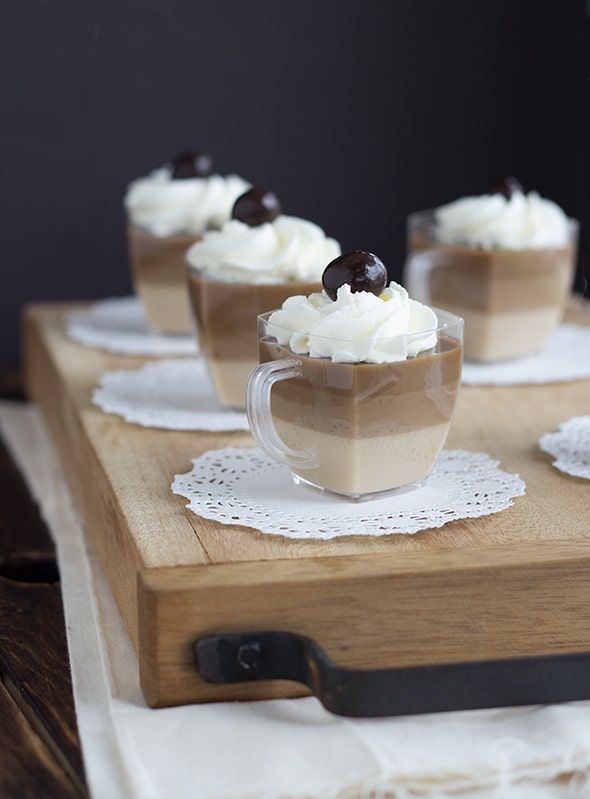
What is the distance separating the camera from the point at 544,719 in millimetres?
1000

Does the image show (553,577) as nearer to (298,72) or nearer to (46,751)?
(46,751)

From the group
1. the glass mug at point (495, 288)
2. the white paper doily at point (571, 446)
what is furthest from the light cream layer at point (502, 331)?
the white paper doily at point (571, 446)

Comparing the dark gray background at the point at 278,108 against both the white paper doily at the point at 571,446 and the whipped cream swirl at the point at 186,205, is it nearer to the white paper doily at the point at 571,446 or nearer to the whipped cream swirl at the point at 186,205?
the whipped cream swirl at the point at 186,205

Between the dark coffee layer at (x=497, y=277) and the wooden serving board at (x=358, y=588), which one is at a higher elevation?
the dark coffee layer at (x=497, y=277)

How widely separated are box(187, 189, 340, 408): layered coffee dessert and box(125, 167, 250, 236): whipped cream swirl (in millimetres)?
302

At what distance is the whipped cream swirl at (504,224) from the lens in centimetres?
164

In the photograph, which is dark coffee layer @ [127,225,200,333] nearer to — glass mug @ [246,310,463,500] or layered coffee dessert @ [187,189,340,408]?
layered coffee dessert @ [187,189,340,408]

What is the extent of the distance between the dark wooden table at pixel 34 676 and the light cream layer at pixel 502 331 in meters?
0.58

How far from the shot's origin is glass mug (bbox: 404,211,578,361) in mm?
1641

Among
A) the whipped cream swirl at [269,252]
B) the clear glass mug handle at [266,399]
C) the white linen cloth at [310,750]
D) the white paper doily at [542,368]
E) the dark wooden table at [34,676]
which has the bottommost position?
the dark wooden table at [34,676]

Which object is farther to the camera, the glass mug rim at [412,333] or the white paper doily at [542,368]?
the white paper doily at [542,368]

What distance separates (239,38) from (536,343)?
0.96 meters

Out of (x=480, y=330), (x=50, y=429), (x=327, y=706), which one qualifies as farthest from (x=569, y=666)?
(x=50, y=429)

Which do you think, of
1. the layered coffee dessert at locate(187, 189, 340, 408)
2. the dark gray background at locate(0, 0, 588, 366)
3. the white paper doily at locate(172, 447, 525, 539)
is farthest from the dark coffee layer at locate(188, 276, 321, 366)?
the dark gray background at locate(0, 0, 588, 366)
